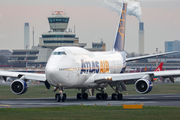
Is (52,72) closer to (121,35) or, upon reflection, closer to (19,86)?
(19,86)

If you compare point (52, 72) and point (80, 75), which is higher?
point (52, 72)

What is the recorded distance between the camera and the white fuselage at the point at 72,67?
135 feet

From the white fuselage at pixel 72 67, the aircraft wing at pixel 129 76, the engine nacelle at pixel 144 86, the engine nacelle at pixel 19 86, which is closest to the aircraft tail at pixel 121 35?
the white fuselage at pixel 72 67

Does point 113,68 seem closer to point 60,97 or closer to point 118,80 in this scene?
point 118,80

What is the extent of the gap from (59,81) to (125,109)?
35.4 ft

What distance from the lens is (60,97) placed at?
4200 cm

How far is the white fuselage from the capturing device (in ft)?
135

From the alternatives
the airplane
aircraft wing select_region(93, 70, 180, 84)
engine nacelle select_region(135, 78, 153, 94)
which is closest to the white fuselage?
the airplane

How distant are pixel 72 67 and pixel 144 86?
7828 mm

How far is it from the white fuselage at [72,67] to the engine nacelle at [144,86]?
6.32 m

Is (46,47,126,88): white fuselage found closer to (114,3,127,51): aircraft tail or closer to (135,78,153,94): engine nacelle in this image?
(135,78,153,94): engine nacelle

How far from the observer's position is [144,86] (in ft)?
139

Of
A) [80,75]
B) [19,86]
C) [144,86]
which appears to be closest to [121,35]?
[80,75]

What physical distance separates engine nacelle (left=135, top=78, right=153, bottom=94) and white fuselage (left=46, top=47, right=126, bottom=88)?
6316mm
